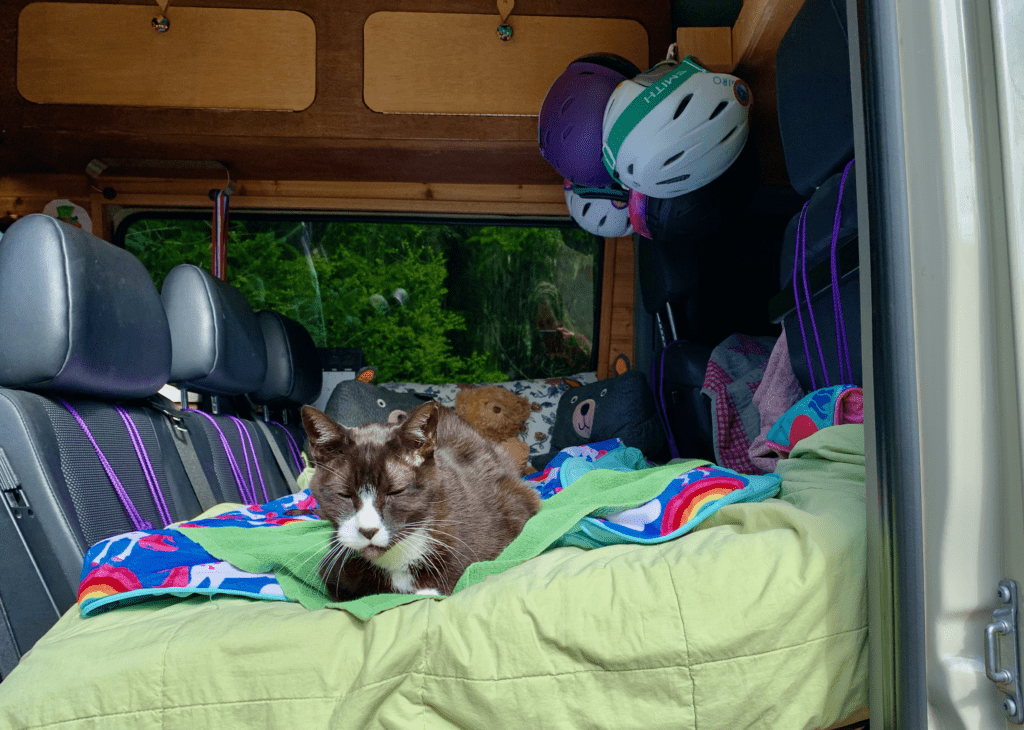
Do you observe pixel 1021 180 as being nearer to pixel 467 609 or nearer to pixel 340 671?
pixel 467 609

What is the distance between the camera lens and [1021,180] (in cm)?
58

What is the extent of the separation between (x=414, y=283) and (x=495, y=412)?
2.39ft

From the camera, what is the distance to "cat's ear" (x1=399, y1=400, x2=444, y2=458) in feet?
3.57

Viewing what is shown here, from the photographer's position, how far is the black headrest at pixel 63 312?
113 cm

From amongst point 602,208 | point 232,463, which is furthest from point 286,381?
point 602,208

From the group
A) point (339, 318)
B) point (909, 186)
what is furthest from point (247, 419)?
point (909, 186)

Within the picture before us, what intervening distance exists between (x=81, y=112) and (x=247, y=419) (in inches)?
51.4

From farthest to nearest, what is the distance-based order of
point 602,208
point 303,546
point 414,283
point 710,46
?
point 414,283 < point 602,208 < point 710,46 < point 303,546

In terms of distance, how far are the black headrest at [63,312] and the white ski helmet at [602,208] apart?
1.42 metres

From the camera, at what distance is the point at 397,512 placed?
1.03 m

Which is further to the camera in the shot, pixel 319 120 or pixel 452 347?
pixel 452 347

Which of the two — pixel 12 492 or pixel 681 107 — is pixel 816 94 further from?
pixel 12 492

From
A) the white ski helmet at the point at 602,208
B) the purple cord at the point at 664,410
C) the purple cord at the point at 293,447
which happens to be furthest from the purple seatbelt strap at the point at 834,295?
the purple cord at the point at 293,447

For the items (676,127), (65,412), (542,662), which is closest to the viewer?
(542,662)
